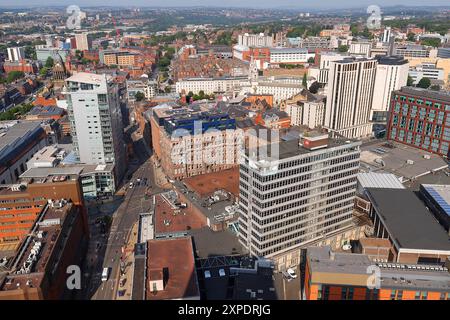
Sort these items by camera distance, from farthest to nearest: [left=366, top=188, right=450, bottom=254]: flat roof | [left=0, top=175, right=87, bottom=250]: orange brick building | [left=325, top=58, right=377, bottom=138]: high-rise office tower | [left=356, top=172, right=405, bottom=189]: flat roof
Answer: [left=325, top=58, right=377, bottom=138]: high-rise office tower → [left=356, top=172, right=405, bottom=189]: flat roof → [left=0, top=175, right=87, bottom=250]: orange brick building → [left=366, top=188, right=450, bottom=254]: flat roof

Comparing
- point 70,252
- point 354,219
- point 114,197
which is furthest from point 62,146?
point 354,219

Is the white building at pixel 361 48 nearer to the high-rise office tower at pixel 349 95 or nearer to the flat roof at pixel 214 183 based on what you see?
the high-rise office tower at pixel 349 95

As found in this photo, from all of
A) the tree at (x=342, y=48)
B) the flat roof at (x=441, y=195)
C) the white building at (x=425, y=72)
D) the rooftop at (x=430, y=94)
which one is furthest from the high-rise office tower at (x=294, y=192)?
the tree at (x=342, y=48)

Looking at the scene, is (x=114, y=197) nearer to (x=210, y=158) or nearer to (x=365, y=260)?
(x=210, y=158)

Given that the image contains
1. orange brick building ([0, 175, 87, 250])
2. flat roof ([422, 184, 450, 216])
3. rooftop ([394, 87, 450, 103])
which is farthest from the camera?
rooftop ([394, 87, 450, 103])

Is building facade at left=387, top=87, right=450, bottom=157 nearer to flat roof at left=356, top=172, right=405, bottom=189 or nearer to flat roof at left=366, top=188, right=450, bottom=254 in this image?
flat roof at left=356, top=172, right=405, bottom=189

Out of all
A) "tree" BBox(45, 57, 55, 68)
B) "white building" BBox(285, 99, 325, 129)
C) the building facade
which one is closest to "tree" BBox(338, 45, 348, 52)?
"white building" BBox(285, 99, 325, 129)
